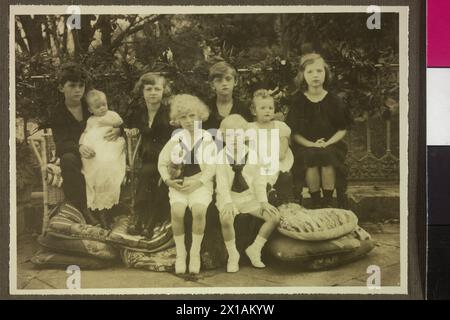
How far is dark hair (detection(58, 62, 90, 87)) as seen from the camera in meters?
1.70

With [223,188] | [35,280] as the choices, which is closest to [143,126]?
[223,188]

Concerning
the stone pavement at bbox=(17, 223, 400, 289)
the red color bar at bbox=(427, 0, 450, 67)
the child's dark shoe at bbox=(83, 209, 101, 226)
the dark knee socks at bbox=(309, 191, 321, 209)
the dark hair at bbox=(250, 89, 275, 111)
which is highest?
the red color bar at bbox=(427, 0, 450, 67)

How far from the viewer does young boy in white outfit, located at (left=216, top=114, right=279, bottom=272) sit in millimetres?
1706

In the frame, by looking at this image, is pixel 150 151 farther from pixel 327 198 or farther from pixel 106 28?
pixel 327 198

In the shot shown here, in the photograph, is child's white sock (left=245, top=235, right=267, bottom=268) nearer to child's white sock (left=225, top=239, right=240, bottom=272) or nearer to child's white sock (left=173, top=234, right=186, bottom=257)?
child's white sock (left=225, top=239, right=240, bottom=272)

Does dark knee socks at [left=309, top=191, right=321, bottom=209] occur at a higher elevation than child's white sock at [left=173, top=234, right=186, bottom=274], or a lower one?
higher

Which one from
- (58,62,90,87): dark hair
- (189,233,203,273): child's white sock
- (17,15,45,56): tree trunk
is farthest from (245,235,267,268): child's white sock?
(17,15,45,56): tree trunk

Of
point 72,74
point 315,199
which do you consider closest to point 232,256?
point 315,199

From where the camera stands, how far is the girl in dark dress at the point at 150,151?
1706 mm

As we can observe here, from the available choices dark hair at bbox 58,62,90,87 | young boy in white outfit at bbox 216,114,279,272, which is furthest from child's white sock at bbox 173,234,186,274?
dark hair at bbox 58,62,90,87

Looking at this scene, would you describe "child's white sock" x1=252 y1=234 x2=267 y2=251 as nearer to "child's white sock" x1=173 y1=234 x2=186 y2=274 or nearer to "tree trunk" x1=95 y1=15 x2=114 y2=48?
"child's white sock" x1=173 y1=234 x2=186 y2=274

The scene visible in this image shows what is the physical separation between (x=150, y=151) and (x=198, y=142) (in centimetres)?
12

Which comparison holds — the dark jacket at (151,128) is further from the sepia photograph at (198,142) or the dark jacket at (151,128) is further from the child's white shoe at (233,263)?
the child's white shoe at (233,263)

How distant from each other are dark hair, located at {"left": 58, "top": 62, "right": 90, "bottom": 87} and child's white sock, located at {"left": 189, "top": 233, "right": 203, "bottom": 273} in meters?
0.48
